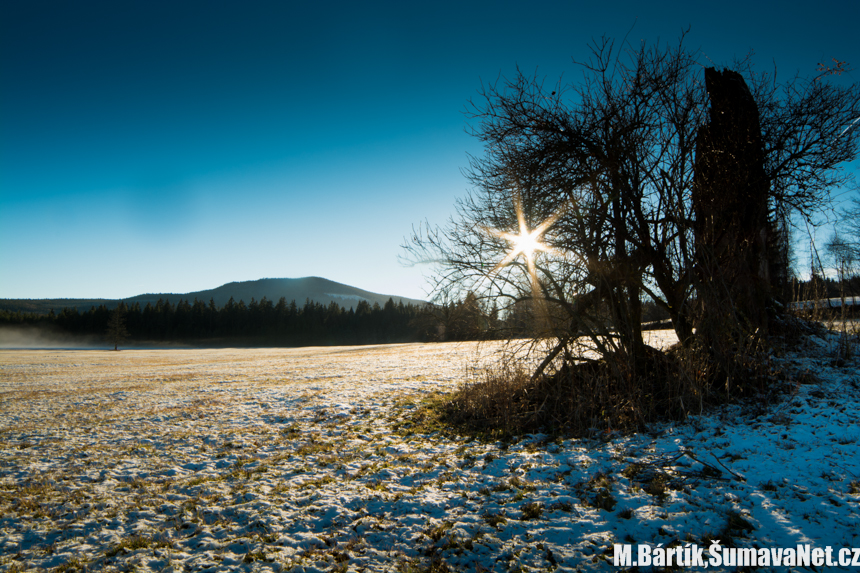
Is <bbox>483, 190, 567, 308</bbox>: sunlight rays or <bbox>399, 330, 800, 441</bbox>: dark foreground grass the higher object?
<bbox>483, 190, 567, 308</bbox>: sunlight rays

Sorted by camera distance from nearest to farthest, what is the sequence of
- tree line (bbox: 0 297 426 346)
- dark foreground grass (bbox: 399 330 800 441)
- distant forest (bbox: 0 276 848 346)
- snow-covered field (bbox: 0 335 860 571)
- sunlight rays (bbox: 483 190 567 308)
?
1. snow-covered field (bbox: 0 335 860 571)
2. dark foreground grass (bbox: 399 330 800 441)
3. sunlight rays (bbox: 483 190 567 308)
4. distant forest (bbox: 0 276 848 346)
5. tree line (bbox: 0 297 426 346)

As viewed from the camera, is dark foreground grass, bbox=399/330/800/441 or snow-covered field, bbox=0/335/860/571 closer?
snow-covered field, bbox=0/335/860/571

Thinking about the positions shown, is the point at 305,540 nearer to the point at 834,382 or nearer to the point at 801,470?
the point at 801,470

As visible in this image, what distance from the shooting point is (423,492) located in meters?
5.08

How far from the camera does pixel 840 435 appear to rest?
201 inches

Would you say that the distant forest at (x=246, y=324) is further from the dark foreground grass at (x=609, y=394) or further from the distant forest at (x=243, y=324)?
the dark foreground grass at (x=609, y=394)

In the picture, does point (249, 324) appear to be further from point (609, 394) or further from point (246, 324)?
point (609, 394)

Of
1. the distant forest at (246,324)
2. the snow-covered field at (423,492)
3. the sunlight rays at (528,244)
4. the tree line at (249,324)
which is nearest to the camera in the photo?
the snow-covered field at (423,492)

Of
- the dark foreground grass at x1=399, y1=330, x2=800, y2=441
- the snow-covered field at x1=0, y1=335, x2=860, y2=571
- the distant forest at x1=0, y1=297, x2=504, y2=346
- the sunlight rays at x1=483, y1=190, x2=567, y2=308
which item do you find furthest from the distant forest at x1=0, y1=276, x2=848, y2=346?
the snow-covered field at x1=0, y1=335, x2=860, y2=571

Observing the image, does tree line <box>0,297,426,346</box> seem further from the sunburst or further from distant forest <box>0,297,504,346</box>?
the sunburst

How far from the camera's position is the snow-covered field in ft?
12.0

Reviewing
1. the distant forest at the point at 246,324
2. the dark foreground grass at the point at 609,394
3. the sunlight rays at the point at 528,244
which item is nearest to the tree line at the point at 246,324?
the distant forest at the point at 246,324

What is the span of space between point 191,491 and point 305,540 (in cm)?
240

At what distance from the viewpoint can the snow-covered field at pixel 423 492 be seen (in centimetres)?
365
